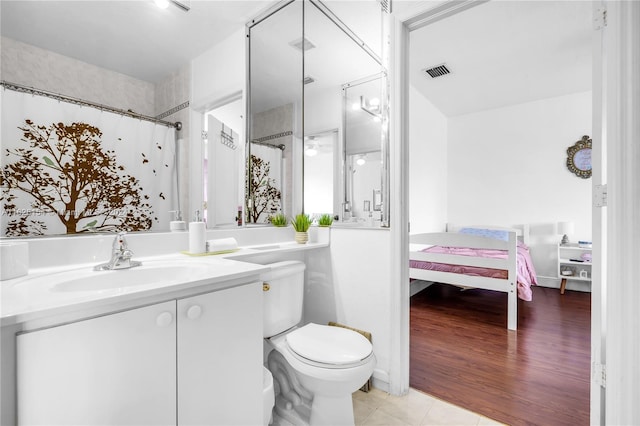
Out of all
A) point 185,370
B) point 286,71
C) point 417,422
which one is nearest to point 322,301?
point 417,422

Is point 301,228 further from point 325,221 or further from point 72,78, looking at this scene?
point 72,78

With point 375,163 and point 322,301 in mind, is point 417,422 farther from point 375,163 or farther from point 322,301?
point 375,163

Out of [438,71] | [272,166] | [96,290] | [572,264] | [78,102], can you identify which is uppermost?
[438,71]

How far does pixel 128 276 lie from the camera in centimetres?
112

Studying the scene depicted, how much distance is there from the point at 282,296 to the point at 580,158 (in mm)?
4594

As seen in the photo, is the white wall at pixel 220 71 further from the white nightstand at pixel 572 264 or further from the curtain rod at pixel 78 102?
the white nightstand at pixel 572 264

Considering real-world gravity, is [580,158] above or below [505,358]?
above

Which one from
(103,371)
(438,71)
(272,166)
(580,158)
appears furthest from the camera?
(580,158)

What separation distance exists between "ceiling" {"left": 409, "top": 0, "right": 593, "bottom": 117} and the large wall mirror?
944 mm

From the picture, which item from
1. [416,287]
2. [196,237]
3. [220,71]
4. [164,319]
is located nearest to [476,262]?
[416,287]

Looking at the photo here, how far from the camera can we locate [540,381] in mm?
1877

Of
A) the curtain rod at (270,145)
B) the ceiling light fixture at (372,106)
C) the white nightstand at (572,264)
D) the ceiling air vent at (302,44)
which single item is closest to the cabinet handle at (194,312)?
the curtain rod at (270,145)

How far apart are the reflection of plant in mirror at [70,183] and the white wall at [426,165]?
323 centimetres

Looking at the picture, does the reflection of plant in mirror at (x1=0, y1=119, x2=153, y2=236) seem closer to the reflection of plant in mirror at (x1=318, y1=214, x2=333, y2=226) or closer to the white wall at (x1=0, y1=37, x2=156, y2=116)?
the white wall at (x1=0, y1=37, x2=156, y2=116)
